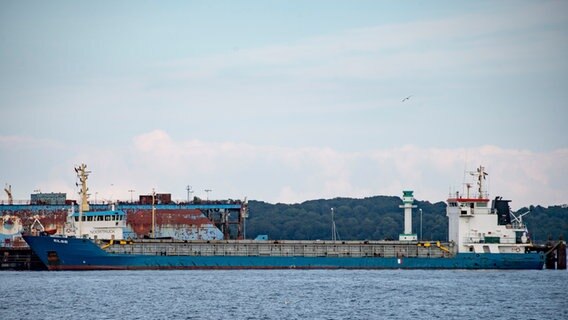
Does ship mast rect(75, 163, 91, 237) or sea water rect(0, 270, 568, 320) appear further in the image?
ship mast rect(75, 163, 91, 237)

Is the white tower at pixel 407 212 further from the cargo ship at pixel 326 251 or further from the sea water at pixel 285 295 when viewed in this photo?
the sea water at pixel 285 295

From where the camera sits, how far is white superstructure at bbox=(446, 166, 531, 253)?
8719cm

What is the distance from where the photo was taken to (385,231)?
182m

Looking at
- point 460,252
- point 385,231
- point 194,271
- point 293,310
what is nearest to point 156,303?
point 293,310

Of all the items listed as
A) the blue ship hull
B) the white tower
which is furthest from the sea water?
the white tower

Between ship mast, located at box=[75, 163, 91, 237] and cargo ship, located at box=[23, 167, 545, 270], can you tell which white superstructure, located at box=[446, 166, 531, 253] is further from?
ship mast, located at box=[75, 163, 91, 237]

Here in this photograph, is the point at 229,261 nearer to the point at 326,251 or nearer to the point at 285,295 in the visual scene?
the point at 326,251

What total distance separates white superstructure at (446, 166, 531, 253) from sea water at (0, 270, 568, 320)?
2.24 metres

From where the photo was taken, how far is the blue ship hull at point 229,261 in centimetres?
8575

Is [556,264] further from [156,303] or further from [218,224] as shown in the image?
[156,303]

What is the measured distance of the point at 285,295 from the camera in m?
66.6

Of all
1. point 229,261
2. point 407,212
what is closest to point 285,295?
point 229,261

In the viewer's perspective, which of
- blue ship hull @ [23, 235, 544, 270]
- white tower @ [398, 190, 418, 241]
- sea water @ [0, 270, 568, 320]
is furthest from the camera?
white tower @ [398, 190, 418, 241]

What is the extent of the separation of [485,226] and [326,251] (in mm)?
12576
